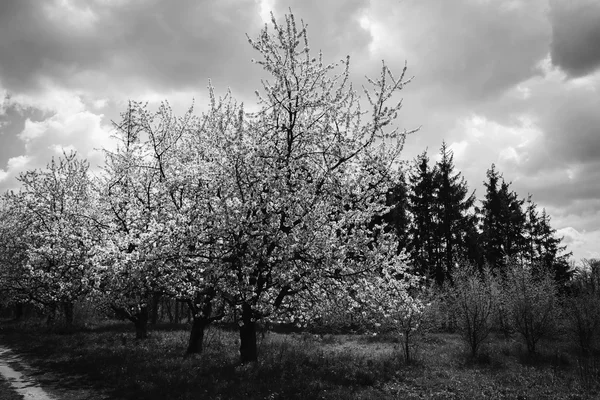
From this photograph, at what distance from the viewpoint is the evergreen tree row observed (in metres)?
45.9

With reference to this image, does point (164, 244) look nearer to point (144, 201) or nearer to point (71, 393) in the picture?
point (71, 393)

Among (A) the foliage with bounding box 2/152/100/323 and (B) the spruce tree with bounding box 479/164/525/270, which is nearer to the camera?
(A) the foliage with bounding box 2/152/100/323

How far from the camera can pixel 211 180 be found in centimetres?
1445

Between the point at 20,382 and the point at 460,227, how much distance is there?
147 feet

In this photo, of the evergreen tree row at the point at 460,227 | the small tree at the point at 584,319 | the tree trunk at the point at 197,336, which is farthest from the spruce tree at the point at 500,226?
the tree trunk at the point at 197,336

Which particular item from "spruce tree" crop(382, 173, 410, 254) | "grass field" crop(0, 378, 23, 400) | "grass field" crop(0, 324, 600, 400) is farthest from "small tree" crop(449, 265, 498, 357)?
"grass field" crop(0, 378, 23, 400)

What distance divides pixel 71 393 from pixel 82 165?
70.9 feet

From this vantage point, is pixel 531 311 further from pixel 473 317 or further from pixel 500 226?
pixel 500 226

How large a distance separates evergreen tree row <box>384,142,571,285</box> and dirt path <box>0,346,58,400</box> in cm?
3702

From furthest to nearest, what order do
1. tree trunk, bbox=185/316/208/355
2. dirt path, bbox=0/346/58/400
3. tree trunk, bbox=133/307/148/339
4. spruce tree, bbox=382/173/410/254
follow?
spruce tree, bbox=382/173/410/254, tree trunk, bbox=133/307/148/339, tree trunk, bbox=185/316/208/355, dirt path, bbox=0/346/58/400

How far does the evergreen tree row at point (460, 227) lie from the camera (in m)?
45.9

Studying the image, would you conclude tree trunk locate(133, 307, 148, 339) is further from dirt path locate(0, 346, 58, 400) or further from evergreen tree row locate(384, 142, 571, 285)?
evergreen tree row locate(384, 142, 571, 285)

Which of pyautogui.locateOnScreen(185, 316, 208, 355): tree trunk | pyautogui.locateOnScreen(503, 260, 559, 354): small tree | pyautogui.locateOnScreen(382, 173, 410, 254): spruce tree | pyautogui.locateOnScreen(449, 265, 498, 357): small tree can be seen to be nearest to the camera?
pyautogui.locateOnScreen(185, 316, 208, 355): tree trunk

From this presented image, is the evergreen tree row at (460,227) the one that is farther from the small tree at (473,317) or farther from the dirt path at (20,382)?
the dirt path at (20,382)
